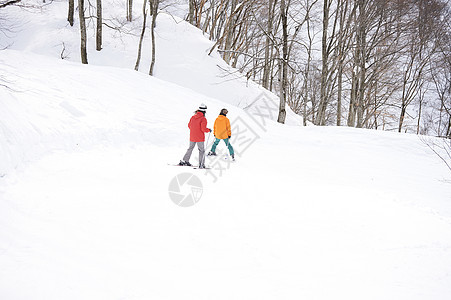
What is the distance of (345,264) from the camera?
3.47m

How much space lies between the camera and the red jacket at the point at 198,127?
707cm

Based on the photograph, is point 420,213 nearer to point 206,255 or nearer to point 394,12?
point 206,255

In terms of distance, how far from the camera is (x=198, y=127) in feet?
23.2

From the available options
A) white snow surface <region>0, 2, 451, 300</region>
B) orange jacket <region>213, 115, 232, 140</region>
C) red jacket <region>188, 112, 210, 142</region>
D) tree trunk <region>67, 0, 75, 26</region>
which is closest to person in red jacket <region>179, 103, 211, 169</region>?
red jacket <region>188, 112, 210, 142</region>

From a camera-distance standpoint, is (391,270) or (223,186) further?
(223,186)

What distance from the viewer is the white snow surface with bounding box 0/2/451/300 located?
297cm

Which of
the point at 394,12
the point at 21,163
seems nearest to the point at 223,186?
the point at 21,163

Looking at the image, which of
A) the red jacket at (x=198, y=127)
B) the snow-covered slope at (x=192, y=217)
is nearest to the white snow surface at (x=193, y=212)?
the snow-covered slope at (x=192, y=217)

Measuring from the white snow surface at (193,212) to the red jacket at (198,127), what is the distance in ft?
2.97

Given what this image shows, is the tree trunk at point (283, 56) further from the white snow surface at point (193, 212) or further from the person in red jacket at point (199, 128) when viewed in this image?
the person in red jacket at point (199, 128)

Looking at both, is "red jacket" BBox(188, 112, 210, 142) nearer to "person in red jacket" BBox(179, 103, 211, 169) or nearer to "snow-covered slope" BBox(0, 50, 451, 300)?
"person in red jacket" BBox(179, 103, 211, 169)

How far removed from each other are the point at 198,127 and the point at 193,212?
304 centimetres

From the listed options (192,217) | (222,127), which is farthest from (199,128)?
(192,217)

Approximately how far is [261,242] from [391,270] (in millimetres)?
1638
